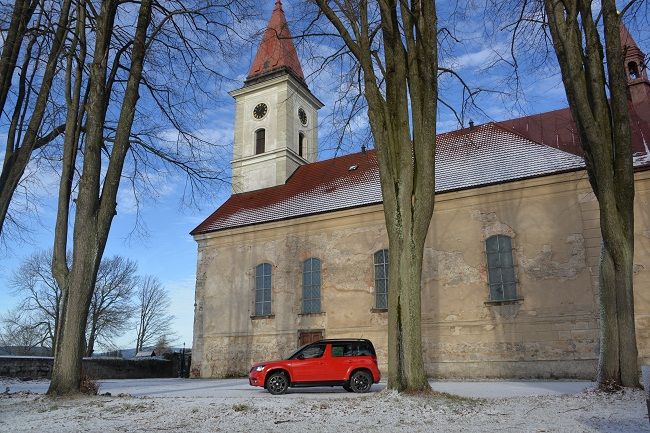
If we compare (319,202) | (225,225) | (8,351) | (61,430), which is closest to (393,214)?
(61,430)

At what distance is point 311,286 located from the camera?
21.4m

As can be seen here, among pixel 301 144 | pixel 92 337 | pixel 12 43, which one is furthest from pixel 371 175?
pixel 92 337

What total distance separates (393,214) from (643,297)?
10.2 m

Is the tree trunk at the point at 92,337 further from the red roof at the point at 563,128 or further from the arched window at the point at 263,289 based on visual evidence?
the red roof at the point at 563,128

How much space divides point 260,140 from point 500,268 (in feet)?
55.4

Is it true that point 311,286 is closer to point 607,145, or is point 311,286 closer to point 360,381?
point 360,381

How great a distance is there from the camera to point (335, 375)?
1327cm

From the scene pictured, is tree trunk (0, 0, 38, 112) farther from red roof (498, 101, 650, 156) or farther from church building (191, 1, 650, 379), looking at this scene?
red roof (498, 101, 650, 156)

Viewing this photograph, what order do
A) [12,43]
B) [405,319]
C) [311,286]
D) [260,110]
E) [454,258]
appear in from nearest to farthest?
[405,319]
[12,43]
[454,258]
[311,286]
[260,110]

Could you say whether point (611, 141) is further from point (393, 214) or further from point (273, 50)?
point (273, 50)

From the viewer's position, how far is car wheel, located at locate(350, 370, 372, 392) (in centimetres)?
1316

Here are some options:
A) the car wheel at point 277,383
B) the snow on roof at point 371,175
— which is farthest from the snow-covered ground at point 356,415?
the snow on roof at point 371,175

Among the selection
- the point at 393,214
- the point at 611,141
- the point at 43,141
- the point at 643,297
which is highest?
the point at 43,141

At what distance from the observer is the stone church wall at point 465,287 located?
16234 millimetres
